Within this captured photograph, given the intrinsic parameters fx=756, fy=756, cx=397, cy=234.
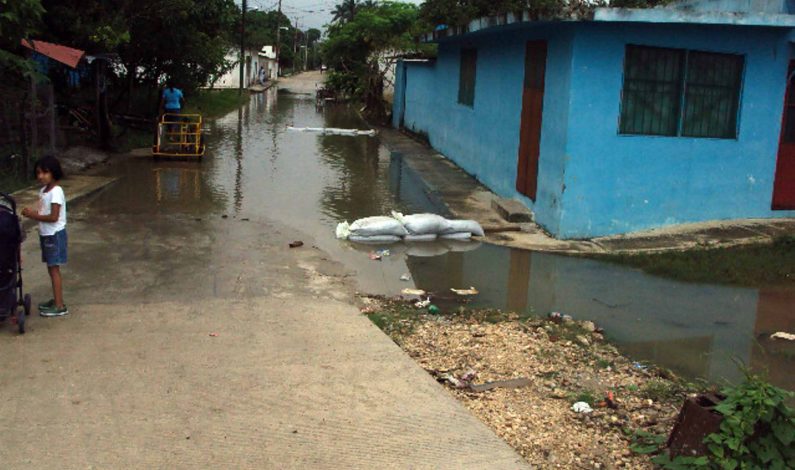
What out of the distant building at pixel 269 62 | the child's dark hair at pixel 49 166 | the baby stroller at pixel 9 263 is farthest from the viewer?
the distant building at pixel 269 62

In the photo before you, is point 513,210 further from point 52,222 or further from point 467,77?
point 52,222

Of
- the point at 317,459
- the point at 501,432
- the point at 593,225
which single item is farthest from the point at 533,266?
the point at 317,459

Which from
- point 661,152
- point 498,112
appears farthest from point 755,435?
point 498,112

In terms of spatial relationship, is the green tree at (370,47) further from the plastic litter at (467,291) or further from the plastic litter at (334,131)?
the plastic litter at (467,291)

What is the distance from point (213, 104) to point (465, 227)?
2647 cm

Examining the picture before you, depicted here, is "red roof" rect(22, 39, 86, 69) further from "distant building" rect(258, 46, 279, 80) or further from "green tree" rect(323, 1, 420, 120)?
Answer: "distant building" rect(258, 46, 279, 80)

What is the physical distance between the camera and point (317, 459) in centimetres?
404

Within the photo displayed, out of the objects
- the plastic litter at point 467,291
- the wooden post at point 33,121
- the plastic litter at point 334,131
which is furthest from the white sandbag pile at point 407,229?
the plastic litter at point 334,131

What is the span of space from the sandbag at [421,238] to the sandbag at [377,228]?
78 mm

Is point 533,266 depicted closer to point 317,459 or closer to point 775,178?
point 775,178

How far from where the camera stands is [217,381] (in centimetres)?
504

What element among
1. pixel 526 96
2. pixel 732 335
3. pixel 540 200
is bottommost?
pixel 732 335

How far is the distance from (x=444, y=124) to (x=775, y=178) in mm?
9773

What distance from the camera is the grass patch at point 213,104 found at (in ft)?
100
